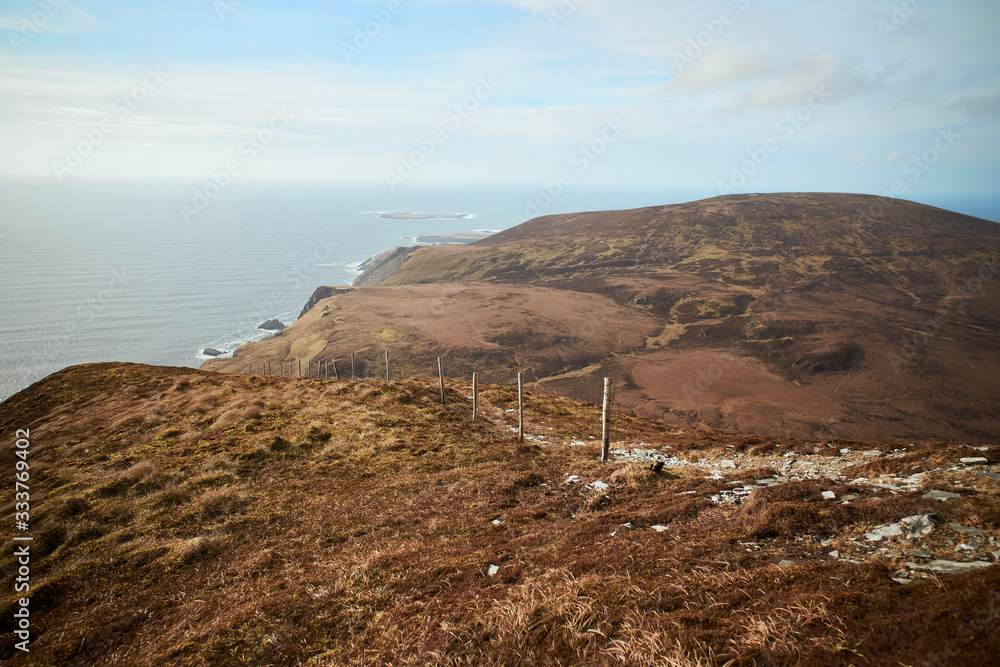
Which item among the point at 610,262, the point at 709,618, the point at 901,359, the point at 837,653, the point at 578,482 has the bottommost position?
the point at 901,359

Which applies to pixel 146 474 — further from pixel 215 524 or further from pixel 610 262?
pixel 610 262

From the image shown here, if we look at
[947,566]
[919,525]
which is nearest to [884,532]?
[919,525]

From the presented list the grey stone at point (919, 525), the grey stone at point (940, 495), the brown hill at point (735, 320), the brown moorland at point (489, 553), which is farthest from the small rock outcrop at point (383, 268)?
the grey stone at point (919, 525)

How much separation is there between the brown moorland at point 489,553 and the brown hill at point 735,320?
4925 centimetres

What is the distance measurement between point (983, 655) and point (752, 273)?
5500 inches

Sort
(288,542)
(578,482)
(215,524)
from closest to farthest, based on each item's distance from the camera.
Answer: (288,542), (215,524), (578,482)

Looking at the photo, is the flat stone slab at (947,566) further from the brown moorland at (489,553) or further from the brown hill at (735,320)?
the brown hill at (735,320)

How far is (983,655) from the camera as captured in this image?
3793 millimetres

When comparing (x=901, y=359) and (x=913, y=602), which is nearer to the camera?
(x=913, y=602)

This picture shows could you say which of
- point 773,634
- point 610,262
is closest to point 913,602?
point 773,634

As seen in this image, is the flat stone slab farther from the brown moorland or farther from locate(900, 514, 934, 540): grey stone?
locate(900, 514, 934, 540): grey stone

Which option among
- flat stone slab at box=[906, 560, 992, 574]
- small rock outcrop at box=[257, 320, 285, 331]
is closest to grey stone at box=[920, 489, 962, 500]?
flat stone slab at box=[906, 560, 992, 574]

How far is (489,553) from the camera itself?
8680mm

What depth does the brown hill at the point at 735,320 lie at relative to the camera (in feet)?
211
